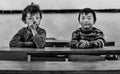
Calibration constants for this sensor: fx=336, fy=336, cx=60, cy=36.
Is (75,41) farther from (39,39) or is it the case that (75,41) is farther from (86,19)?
(39,39)

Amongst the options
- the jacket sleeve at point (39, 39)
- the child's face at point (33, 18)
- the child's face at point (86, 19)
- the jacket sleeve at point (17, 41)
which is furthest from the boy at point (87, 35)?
the jacket sleeve at point (17, 41)

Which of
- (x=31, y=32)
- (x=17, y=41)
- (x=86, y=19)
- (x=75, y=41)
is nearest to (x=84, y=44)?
(x=75, y=41)

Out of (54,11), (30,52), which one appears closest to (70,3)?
(54,11)

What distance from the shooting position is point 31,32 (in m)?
3.36

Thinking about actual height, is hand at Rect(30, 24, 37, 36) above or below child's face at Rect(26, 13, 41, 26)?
below

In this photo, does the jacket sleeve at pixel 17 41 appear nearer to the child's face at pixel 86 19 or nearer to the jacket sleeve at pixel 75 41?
the jacket sleeve at pixel 75 41

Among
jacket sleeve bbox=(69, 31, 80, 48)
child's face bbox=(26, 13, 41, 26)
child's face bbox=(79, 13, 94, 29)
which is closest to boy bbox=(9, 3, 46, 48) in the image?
child's face bbox=(26, 13, 41, 26)

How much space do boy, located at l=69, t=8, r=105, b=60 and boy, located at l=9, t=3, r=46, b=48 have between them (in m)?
0.33

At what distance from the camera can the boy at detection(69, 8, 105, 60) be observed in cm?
328

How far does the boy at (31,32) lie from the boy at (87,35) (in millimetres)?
330

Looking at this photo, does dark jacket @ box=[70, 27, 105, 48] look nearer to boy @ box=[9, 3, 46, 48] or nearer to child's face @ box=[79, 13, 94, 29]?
child's face @ box=[79, 13, 94, 29]

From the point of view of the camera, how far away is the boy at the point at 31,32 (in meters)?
3.25

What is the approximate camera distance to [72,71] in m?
1.56

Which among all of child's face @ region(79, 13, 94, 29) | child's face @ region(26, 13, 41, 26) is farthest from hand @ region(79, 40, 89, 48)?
child's face @ region(26, 13, 41, 26)
